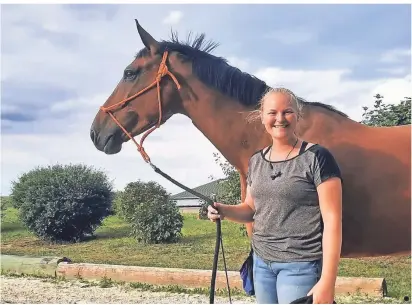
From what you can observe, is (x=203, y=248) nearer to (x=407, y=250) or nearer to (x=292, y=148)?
(x=407, y=250)

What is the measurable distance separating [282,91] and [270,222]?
51cm

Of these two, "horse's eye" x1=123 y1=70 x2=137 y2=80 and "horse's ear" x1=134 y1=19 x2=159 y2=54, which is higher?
"horse's ear" x1=134 y1=19 x2=159 y2=54

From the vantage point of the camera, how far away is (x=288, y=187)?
1.82m

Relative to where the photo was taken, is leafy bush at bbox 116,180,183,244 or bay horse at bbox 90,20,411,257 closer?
bay horse at bbox 90,20,411,257

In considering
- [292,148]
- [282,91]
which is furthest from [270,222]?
[282,91]

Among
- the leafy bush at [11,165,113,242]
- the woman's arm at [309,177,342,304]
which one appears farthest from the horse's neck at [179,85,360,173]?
the leafy bush at [11,165,113,242]

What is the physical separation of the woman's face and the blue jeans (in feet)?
1.64

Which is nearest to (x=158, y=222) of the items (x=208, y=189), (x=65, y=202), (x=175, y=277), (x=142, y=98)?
(x=208, y=189)

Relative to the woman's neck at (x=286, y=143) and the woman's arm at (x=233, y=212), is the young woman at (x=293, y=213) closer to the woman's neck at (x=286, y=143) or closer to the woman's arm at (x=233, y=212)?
the woman's neck at (x=286, y=143)

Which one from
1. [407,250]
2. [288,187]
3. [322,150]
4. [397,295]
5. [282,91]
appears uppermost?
[282,91]

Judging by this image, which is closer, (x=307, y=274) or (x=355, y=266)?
(x=307, y=274)

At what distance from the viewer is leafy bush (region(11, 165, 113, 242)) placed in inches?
523

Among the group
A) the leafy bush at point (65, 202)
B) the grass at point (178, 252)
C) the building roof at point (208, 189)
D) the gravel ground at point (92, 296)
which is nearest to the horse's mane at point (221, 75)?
the gravel ground at point (92, 296)

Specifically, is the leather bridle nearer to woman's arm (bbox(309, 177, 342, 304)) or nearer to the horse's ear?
the horse's ear
